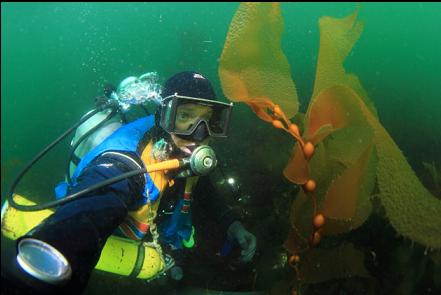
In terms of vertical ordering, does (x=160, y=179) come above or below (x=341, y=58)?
below

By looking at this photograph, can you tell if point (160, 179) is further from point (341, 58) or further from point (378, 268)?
point (378, 268)

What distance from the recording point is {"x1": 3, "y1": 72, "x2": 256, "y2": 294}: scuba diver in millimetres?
1273

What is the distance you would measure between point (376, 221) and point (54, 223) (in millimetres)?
2701

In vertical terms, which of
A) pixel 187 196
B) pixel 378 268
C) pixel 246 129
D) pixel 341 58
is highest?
pixel 341 58

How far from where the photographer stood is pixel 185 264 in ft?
13.0

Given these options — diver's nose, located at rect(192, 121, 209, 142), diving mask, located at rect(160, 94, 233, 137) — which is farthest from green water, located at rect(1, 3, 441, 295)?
diver's nose, located at rect(192, 121, 209, 142)

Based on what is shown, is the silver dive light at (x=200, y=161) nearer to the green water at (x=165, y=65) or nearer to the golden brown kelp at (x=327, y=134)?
the golden brown kelp at (x=327, y=134)

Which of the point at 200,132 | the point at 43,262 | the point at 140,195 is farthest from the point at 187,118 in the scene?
the point at 43,262

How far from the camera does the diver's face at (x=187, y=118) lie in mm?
2555

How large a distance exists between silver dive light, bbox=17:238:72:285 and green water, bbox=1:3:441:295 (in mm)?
2620

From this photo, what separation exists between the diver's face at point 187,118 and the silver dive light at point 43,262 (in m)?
1.35

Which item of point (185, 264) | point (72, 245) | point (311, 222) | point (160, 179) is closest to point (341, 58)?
point (311, 222)

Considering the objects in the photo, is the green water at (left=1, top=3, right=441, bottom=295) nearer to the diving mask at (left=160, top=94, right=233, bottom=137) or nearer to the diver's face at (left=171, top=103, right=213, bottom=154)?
the diving mask at (left=160, top=94, right=233, bottom=137)

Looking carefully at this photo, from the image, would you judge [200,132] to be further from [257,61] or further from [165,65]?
[165,65]
